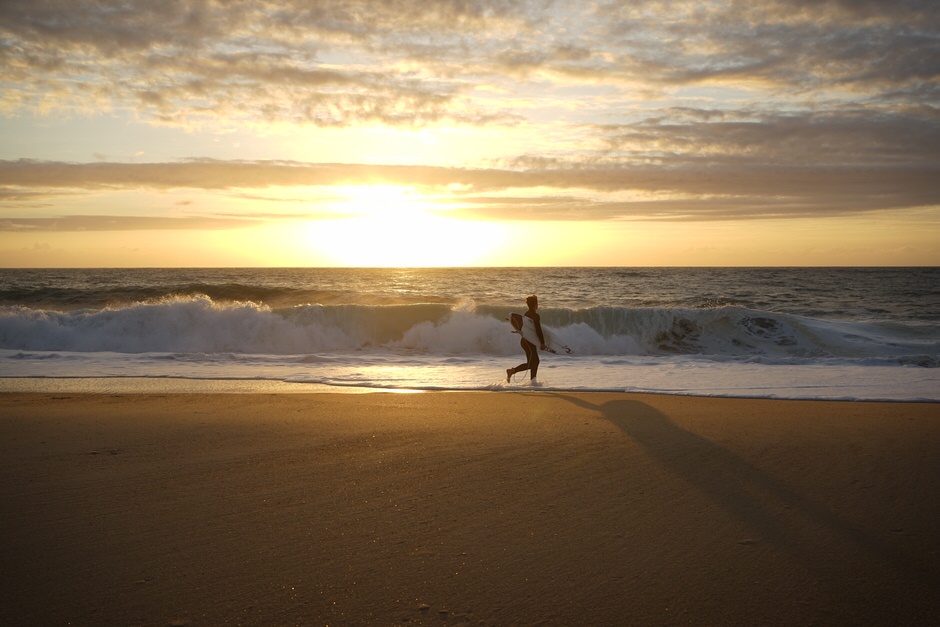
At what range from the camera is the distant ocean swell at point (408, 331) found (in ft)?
63.0

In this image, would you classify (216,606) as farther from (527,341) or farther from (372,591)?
(527,341)

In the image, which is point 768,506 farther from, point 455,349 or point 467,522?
point 455,349

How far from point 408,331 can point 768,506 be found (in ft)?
52.0

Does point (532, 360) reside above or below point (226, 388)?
above

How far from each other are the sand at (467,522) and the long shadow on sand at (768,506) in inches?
0.8

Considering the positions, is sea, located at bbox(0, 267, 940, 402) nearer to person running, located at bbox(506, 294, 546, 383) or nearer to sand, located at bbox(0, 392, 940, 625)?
person running, located at bbox(506, 294, 546, 383)

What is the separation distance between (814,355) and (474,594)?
15.4 m

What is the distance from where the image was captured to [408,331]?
20188mm

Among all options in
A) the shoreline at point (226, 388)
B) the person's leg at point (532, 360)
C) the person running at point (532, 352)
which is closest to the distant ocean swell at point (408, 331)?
the person running at point (532, 352)

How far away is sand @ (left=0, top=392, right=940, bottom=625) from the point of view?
3.42 m

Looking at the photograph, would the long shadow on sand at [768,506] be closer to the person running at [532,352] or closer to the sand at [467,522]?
the sand at [467,522]

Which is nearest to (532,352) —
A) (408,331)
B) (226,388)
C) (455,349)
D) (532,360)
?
(532,360)

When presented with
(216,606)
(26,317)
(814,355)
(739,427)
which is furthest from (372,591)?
(26,317)

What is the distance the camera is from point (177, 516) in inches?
179
